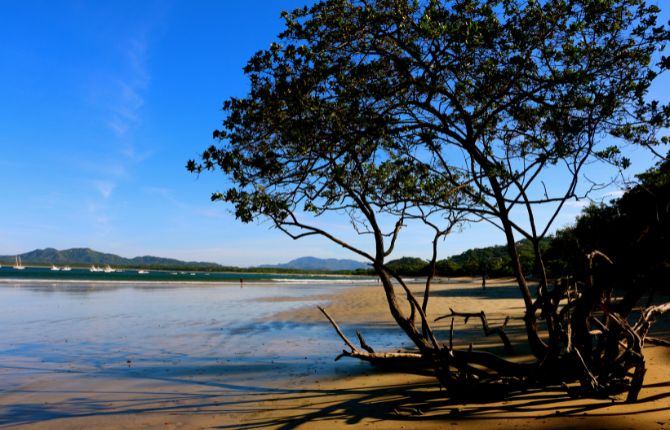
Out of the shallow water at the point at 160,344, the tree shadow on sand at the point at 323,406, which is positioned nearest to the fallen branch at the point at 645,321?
the tree shadow on sand at the point at 323,406

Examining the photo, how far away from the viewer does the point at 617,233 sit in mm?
19516

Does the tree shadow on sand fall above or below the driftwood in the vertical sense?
below

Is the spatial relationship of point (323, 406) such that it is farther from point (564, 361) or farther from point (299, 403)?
point (564, 361)

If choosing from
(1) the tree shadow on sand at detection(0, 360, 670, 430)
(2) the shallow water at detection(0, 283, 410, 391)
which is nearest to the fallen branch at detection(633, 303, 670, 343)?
(1) the tree shadow on sand at detection(0, 360, 670, 430)

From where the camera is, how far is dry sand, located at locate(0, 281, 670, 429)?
6.17 metres

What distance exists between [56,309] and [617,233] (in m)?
27.3

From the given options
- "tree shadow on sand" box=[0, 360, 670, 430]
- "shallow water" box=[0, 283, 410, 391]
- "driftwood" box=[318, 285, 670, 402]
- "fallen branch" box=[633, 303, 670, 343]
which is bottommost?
"shallow water" box=[0, 283, 410, 391]

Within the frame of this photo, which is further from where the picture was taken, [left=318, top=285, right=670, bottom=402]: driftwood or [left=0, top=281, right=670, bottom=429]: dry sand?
[left=318, top=285, right=670, bottom=402]: driftwood

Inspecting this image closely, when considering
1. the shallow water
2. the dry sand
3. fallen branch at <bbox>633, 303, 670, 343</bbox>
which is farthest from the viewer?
the shallow water

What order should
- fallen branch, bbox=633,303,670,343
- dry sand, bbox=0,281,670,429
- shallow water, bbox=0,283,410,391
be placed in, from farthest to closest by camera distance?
shallow water, bbox=0,283,410,391 < fallen branch, bbox=633,303,670,343 < dry sand, bbox=0,281,670,429

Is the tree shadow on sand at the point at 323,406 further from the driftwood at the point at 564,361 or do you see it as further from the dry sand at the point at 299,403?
the driftwood at the point at 564,361

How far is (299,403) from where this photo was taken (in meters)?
7.67

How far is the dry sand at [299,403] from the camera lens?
617 centimetres

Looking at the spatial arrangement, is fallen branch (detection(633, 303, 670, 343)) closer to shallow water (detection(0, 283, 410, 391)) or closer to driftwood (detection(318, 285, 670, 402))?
driftwood (detection(318, 285, 670, 402))
